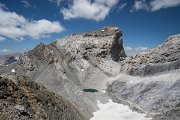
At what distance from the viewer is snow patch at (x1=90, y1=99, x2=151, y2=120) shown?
1569 inches

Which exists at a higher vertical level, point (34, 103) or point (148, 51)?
point (148, 51)

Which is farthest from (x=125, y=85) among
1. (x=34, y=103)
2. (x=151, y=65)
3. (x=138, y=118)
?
(x=34, y=103)

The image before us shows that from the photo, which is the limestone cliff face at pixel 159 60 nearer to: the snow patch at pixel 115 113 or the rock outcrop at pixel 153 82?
the rock outcrop at pixel 153 82

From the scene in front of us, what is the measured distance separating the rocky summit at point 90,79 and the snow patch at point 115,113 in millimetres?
922

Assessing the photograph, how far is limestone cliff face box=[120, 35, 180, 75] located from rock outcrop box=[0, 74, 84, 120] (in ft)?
80.3

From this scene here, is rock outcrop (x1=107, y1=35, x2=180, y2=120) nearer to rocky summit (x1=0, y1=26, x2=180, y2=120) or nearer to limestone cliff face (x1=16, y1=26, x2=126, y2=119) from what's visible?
rocky summit (x1=0, y1=26, x2=180, y2=120)

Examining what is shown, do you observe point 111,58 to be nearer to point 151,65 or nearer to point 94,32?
point 94,32

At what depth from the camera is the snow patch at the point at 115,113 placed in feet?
131

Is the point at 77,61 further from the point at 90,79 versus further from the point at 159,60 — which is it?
the point at 159,60

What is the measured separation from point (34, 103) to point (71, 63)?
46138 millimetres

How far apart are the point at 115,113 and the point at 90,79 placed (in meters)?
22.4

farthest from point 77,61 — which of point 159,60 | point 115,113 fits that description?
point 115,113

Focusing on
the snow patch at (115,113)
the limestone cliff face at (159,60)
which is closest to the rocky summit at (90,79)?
the limestone cliff face at (159,60)

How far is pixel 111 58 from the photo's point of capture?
7488 cm
